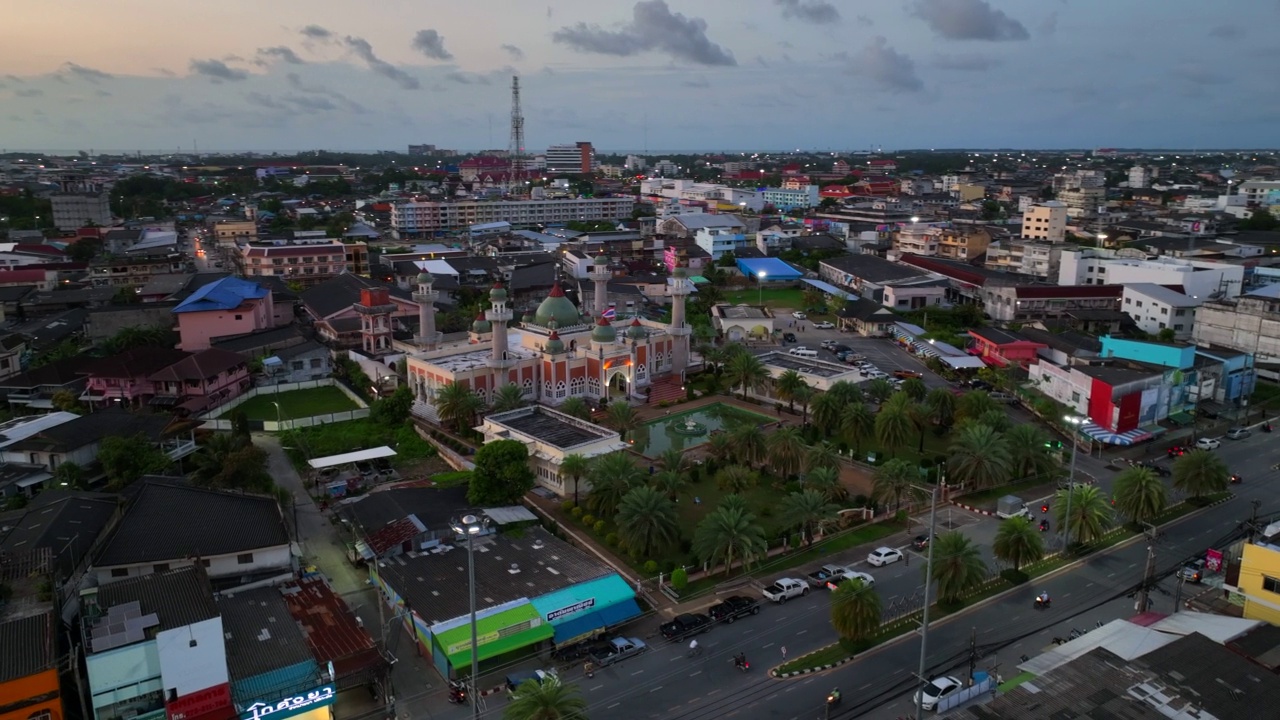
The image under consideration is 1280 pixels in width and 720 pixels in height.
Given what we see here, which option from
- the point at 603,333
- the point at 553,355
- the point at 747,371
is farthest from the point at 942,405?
the point at 553,355

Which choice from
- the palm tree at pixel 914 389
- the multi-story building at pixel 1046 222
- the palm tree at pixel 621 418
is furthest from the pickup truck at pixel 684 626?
the multi-story building at pixel 1046 222

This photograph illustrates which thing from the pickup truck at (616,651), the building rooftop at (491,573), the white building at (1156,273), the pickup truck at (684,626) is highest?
the white building at (1156,273)

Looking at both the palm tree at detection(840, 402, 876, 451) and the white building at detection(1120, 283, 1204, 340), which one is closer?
the palm tree at detection(840, 402, 876, 451)

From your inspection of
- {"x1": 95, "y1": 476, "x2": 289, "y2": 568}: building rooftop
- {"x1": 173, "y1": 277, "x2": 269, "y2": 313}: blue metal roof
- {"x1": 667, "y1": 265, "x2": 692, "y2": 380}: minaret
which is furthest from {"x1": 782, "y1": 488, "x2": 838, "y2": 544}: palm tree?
{"x1": 173, "y1": 277, "x2": 269, "y2": 313}: blue metal roof

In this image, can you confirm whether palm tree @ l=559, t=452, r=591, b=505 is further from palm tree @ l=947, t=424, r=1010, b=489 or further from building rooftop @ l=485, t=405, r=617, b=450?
palm tree @ l=947, t=424, r=1010, b=489

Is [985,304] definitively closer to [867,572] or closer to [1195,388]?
[1195,388]

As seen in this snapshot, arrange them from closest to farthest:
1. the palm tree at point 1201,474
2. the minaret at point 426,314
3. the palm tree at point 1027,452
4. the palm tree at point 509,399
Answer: the palm tree at point 1201,474, the palm tree at point 1027,452, the palm tree at point 509,399, the minaret at point 426,314

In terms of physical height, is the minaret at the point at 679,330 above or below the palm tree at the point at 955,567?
above

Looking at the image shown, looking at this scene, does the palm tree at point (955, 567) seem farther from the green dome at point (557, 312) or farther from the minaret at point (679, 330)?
the green dome at point (557, 312)
